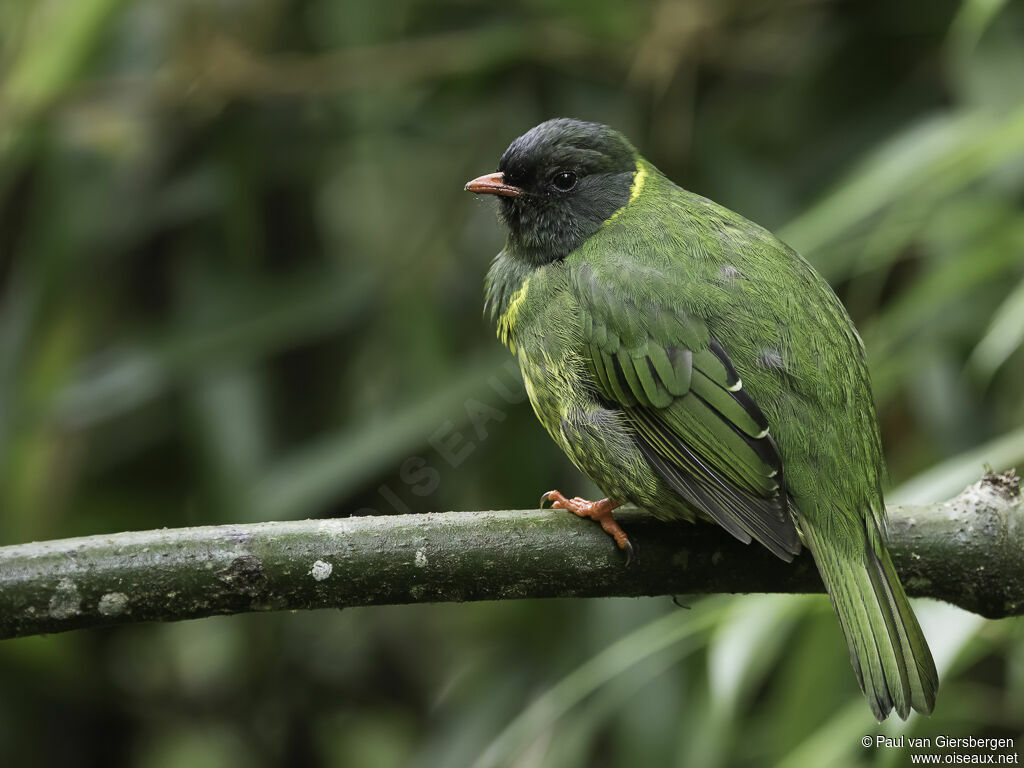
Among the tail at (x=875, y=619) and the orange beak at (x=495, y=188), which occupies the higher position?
the orange beak at (x=495, y=188)

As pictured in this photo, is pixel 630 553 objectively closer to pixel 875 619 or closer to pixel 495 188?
pixel 875 619

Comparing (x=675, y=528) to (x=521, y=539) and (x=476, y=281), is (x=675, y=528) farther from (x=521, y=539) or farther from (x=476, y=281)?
(x=476, y=281)

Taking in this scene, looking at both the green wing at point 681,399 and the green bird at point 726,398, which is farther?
the green wing at point 681,399

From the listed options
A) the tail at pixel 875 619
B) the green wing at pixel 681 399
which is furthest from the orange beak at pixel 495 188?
the tail at pixel 875 619

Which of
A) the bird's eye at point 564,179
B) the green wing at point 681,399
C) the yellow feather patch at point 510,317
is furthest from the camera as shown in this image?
the bird's eye at point 564,179

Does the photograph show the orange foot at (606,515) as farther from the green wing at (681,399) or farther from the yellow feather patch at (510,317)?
the yellow feather patch at (510,317)

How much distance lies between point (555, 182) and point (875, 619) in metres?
1.26

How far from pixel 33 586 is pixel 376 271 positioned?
8.55 ft

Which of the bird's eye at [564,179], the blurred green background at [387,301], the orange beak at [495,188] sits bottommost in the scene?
the blurred green background at [387,301]

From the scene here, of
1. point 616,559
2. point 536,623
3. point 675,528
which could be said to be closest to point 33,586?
point 616,559

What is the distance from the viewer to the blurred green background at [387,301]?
349 centimetres

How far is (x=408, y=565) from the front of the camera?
190 cm

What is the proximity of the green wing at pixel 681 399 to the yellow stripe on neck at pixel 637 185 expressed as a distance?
23 cm

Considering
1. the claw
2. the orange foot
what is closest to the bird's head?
the orange foot
